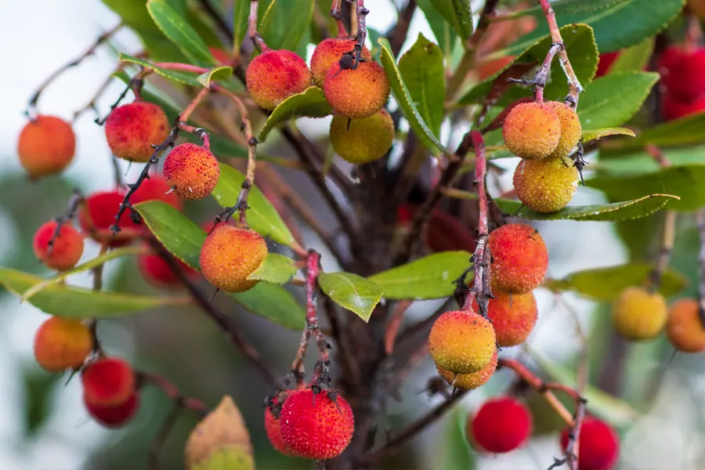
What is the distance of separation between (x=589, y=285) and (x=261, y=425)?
113 cm

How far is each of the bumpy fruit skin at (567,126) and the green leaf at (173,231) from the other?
1.23ft

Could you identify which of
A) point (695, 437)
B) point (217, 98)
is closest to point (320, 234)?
point (217, 98)

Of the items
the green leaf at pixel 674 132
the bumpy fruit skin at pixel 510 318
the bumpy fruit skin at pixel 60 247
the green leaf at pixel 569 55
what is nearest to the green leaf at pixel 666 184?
the green leaf at pixel 674 132

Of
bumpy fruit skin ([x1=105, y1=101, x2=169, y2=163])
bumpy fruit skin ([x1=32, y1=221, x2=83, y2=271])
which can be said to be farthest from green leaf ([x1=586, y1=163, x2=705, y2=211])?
bumpy fruit skin ([x1=32, y1=221, x2=83, y2=271])

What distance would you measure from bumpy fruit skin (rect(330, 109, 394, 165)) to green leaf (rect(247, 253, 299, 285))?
0.39ft

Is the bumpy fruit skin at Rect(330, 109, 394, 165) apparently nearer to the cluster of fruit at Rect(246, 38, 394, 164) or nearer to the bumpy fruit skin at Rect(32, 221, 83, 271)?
the cluster of fruit at Rect(246, 38, 394, 164)

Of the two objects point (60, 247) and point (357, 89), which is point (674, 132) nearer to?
point (357, 89)

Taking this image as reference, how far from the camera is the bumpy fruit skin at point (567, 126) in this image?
2.01ft

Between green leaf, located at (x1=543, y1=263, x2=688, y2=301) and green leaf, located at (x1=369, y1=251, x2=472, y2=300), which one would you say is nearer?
green leaf, located at (x1=369, y1=251, x2=472, y2=300)

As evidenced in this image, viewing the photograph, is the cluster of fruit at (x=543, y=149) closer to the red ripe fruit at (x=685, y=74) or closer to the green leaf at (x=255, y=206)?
the green leaf at (x=255, y=206)

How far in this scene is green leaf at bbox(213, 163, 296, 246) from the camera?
82 centimetres

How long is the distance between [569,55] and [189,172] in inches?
14.9

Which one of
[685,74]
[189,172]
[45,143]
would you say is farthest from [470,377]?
[685,74]

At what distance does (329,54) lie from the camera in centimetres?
67
